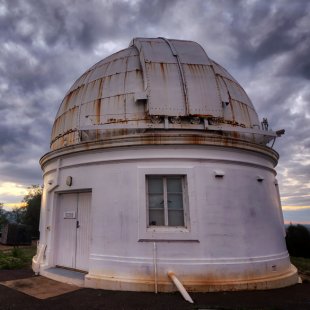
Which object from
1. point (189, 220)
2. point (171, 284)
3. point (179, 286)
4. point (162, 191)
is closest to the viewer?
point (179, 286)

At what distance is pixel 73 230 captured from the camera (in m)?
8.39

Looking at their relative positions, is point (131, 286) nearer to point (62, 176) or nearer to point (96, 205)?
point (96, 205)

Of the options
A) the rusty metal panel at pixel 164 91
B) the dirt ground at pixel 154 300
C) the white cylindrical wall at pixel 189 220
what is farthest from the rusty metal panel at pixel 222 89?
the dirt ground at pixel 154 300

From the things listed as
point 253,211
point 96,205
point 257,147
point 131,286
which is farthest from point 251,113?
point 131,286

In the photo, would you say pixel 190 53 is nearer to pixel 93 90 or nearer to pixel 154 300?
pixel 93 90

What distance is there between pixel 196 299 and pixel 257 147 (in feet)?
15.7

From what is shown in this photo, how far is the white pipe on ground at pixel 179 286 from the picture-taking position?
19.6 ft

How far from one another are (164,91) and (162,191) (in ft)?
10.4

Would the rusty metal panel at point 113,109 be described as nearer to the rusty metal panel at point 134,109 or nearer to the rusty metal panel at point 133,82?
the rusty metal panel at point 134,109

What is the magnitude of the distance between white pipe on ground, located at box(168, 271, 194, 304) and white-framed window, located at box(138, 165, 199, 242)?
0.86 m

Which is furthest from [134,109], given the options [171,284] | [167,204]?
[171,284]

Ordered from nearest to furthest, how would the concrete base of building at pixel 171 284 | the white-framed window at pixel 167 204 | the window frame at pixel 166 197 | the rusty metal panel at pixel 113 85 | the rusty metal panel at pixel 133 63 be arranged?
1. the concrete base of building at pixel 171 284
2. the white-framed window at pixel 167 204
3. the window frame at pixel 166 197
4. the rusty metal panel at pixel 113 85
5. the rusty metal panel at pixel 133 63

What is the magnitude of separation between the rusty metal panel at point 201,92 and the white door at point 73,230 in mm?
4375

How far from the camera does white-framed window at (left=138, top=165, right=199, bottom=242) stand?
7.04 metres
